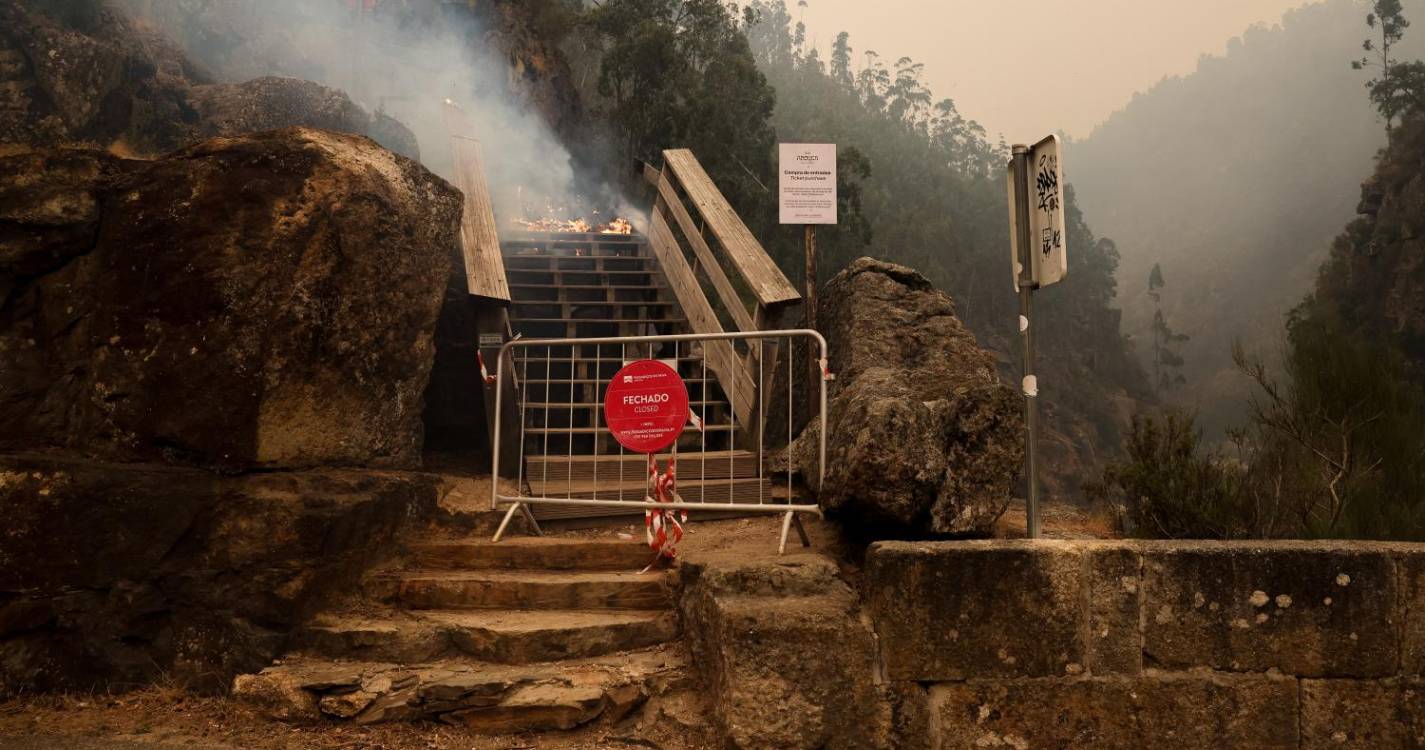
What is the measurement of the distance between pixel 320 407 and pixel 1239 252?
8744cm

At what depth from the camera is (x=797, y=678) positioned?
3.36m

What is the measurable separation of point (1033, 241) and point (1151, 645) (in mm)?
1530

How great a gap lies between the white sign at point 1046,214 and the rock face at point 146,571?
315cm

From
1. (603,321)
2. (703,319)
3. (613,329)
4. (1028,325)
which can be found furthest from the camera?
(613,329)

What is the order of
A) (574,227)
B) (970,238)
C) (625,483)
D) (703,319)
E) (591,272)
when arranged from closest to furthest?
(625,483), (703,319), (591,272), (574,227), (970,238)

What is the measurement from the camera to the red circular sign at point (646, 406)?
4633 mm

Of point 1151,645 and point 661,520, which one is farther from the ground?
point 661,520

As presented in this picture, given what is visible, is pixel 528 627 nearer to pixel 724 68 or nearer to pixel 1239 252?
pixel 724 68

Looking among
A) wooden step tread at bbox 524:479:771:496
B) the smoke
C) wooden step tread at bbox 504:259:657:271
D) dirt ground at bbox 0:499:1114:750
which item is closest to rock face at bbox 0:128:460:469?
dirt ground at bbox 0:499:1114:750

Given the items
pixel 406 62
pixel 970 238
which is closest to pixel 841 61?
pixel 970 238

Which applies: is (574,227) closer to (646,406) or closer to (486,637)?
(646,406)

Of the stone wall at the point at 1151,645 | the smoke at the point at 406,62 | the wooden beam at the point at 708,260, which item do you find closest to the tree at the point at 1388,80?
the smoke at the point at 406,62

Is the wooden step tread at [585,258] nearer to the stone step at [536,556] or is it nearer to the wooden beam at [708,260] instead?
the wooden beam at [708,260]

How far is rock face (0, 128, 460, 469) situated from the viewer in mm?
4199
